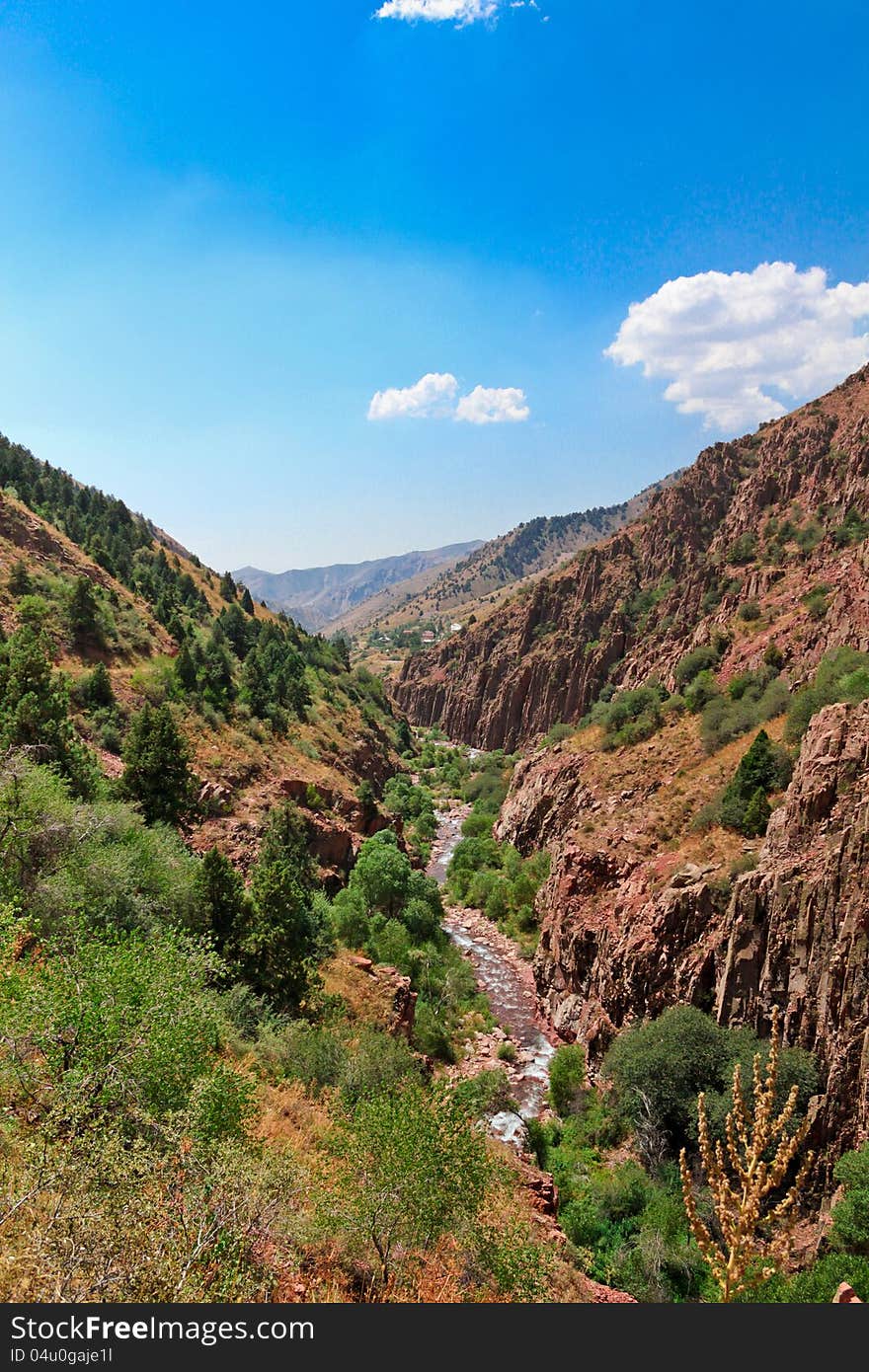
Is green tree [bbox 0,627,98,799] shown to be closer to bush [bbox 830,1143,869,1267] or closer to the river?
the river

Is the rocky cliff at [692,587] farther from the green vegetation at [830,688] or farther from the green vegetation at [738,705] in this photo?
the green vegetation at [830,688]

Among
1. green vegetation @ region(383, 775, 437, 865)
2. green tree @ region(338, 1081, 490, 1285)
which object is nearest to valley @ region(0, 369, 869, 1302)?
green tree @ region(338, 1081, 490, 1285)

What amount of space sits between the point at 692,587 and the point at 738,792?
48.1 m

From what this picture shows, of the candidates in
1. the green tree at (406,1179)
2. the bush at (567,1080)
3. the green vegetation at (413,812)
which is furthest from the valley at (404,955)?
the green vegetation at (413,812)

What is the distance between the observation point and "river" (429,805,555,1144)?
26.7 metres

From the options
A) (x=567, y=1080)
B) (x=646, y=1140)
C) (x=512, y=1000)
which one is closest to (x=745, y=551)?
(x=512, y=1000)

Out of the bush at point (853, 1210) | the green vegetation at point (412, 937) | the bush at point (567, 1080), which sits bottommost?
→ the bush at point (567, 1080)

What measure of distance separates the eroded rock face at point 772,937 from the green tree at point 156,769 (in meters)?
21.3

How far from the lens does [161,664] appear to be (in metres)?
42.2

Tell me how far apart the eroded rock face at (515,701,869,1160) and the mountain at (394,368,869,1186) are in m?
0.07

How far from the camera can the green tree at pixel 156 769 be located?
91.3ft

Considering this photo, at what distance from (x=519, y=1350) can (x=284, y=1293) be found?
16.4ft

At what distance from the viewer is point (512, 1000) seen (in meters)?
35.1

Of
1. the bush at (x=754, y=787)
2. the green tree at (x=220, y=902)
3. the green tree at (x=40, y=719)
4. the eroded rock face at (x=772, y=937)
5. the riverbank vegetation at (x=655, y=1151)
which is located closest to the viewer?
the riverbank vegetation at (x=655, y=1151)
